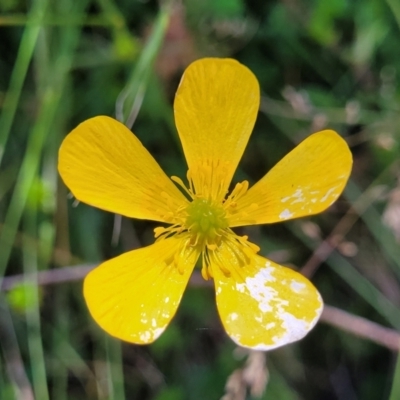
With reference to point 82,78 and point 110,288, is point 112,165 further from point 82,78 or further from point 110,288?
point 82,78

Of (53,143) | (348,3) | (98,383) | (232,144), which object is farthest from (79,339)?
(348,3)

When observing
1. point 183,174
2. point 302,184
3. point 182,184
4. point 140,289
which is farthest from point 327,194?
point 183,174

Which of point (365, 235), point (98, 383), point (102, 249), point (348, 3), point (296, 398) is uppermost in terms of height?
point (348, 3)

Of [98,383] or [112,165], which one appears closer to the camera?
[112,165]

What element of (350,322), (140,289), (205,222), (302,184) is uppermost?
(302,184)

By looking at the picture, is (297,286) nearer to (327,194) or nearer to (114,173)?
(327,194)
